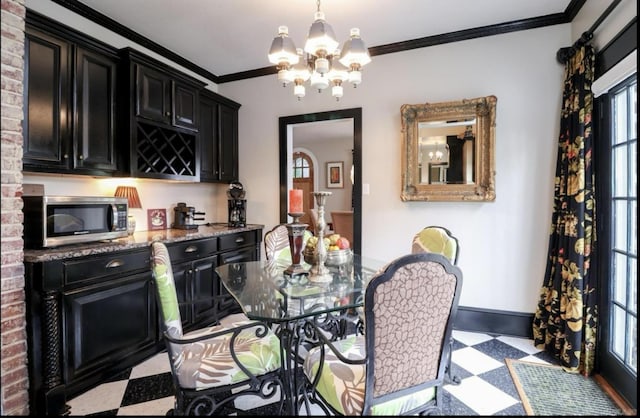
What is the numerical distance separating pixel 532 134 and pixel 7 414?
3.93m

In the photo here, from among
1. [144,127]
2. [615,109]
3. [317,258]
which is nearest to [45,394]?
[317,258]

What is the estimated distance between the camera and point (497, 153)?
2861mm

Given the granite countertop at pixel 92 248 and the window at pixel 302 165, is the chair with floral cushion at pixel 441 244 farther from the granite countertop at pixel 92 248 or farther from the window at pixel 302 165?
the window at pixel 302 165

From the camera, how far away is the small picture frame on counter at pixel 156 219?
3.18m

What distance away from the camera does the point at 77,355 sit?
6.46 ft

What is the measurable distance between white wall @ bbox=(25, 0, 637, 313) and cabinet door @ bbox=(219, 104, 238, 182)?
20.4 inches

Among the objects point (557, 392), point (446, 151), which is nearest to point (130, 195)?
point (446, 151)

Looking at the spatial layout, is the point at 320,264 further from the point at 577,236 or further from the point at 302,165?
the point at 302,165

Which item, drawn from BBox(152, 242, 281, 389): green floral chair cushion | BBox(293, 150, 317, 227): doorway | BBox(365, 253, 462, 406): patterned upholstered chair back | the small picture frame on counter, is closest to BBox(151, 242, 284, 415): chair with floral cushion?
BBox(152, 242, 281, 389): green floral chair cushion

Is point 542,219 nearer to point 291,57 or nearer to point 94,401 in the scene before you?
point 291,57

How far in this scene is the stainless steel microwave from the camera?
6.31 feet

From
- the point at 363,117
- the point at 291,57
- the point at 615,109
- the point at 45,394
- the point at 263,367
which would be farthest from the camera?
the point at 363,117

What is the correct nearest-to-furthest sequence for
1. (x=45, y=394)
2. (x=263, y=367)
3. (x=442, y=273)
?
1. (x=442, y=273)
2. (x=263, y=367)
3. (x=45, y=394)

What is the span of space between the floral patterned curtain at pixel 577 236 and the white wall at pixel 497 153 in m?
0.28
